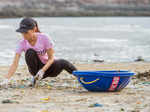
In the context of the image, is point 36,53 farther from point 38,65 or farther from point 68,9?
point 68,9

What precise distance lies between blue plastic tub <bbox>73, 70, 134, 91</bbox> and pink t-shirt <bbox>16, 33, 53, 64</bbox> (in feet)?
2.41

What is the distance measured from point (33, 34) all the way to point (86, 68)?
210 inches

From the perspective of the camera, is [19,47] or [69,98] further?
[19,47]

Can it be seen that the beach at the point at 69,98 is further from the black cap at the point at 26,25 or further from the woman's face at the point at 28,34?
the black cap at the point at 26,25

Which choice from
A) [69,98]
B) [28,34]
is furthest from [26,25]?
[69,98]

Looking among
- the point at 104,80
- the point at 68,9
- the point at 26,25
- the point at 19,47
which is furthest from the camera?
the point at 68,9

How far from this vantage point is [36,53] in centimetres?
767

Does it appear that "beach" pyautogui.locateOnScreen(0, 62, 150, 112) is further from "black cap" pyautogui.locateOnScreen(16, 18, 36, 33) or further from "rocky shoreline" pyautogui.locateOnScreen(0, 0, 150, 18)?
"rocky shoreline" pyautogui.locateOnScreen(0, 0, 150, 18)

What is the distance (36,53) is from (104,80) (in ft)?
4.19

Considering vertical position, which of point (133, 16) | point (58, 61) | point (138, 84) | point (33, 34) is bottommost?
point (133, 16)

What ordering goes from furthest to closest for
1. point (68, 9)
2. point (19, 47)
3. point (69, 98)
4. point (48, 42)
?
point (68, 9) → point (19, 47) → point (48, 42) → point (69, 98)

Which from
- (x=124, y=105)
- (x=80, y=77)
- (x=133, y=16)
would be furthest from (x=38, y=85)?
(x=133, y=16)

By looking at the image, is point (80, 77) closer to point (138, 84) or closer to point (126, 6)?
point (138, 84)

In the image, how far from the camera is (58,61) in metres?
7.84
